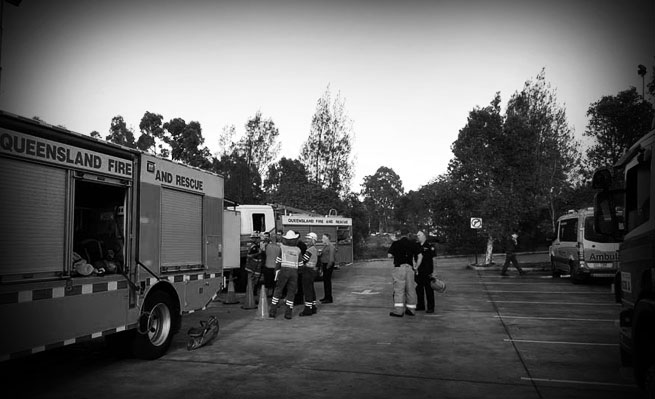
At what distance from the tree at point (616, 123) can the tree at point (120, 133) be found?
3048cm

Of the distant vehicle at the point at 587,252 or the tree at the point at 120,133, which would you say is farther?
the tree at the point at 120,133

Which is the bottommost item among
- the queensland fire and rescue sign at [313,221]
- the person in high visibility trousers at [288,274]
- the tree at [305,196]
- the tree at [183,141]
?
the person in high visibility trousers at [288,274]

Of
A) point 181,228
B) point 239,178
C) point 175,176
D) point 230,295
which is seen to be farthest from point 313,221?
point 239,178

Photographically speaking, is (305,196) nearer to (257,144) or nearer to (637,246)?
(257,144)

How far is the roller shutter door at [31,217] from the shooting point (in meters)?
4.68

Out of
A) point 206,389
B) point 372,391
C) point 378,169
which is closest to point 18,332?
point 206,389

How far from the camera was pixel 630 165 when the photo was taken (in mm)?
5164

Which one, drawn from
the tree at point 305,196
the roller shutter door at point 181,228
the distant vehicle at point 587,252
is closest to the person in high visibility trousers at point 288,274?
the roller shutter door at point 181,228

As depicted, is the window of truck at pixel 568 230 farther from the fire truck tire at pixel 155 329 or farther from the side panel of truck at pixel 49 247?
the side panel of truck at pixel 49 247

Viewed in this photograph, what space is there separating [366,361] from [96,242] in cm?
372

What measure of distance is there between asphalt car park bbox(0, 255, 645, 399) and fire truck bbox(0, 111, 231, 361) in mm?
657

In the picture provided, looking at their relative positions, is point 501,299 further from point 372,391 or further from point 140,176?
point 140,176

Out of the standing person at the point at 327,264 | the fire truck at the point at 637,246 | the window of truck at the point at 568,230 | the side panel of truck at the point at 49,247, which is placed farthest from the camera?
the window of truck at the point at 568,230

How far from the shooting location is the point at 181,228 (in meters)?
7.56
